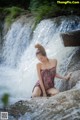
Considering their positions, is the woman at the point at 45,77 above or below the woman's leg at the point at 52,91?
above

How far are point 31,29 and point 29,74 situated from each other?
34.5 inches

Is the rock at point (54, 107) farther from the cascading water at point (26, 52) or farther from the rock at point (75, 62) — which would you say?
the rock at point (75, 62)

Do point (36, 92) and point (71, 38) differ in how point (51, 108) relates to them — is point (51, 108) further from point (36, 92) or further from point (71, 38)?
point (71, 38)

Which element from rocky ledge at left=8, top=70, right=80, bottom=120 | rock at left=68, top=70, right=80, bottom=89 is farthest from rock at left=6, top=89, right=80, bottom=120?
rock at left=68, top=70, right=80, bottom=89

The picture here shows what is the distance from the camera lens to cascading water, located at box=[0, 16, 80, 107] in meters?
1.90

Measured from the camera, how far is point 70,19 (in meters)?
2.72

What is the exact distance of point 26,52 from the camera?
2.61 meters

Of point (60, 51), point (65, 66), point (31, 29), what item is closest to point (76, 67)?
point (65, 66)

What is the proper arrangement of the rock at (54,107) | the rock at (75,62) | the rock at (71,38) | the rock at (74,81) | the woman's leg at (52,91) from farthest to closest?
the rock at (71,38), the rock at (75,62), the rock at (74,81), the woman's leg at (52,91), the rock at (54,107)

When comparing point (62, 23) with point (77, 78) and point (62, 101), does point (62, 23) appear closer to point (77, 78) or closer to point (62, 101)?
point (77, 78)

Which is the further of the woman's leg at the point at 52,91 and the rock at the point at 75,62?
the rock at the point at 75,62

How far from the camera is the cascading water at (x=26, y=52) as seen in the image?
1903 millimetres

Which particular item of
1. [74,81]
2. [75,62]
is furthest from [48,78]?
[75,62]

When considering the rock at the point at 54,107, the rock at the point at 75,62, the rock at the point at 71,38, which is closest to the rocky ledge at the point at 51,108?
the rock at the point at 54,107
